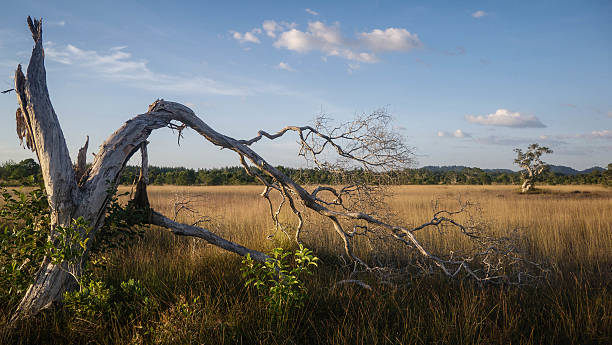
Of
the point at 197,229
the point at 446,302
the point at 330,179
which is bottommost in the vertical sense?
the point at 446,302

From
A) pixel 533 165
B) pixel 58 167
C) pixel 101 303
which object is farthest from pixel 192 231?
pixel 533 165

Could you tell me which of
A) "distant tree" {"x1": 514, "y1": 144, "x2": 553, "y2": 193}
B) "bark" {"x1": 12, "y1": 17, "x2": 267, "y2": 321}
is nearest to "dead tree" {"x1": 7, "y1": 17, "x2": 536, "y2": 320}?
"bark" {"x1": 12, "y1": 17, "x2": 267, "y2": 321}

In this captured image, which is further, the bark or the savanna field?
the bark

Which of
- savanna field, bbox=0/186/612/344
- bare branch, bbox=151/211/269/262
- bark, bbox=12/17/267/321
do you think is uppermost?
bark, bbox=12/17/267/321

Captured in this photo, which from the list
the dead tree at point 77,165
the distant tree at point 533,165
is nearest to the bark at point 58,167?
the dead tree at point 77,165

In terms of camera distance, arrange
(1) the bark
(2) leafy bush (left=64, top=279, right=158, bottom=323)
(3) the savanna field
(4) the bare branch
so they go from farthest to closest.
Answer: (4) the bare branch → (1) the bark → (2) leafy bush (left=64, top=279, right=158, bottom=323) → (3) the savanna field

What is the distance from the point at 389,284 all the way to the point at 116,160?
3.88m

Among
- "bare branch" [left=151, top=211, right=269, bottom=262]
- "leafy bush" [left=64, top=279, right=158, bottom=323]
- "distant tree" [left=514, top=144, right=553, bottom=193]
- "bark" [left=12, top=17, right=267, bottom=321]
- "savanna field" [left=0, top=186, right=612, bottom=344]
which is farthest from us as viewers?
"distant tree" [left=514, top=144, right=553, bottom=193]

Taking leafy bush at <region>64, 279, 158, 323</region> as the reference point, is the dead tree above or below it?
above

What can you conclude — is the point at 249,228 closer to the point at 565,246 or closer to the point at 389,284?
the point at 389,284

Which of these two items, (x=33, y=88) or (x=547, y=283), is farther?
(x=547, y=283)

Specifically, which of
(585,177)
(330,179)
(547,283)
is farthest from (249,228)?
(585,177)

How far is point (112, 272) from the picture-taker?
5.09 m

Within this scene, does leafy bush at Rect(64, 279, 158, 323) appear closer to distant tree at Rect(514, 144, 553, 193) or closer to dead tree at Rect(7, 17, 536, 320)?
dead tree at Rect(7, 17, 536, 320)
